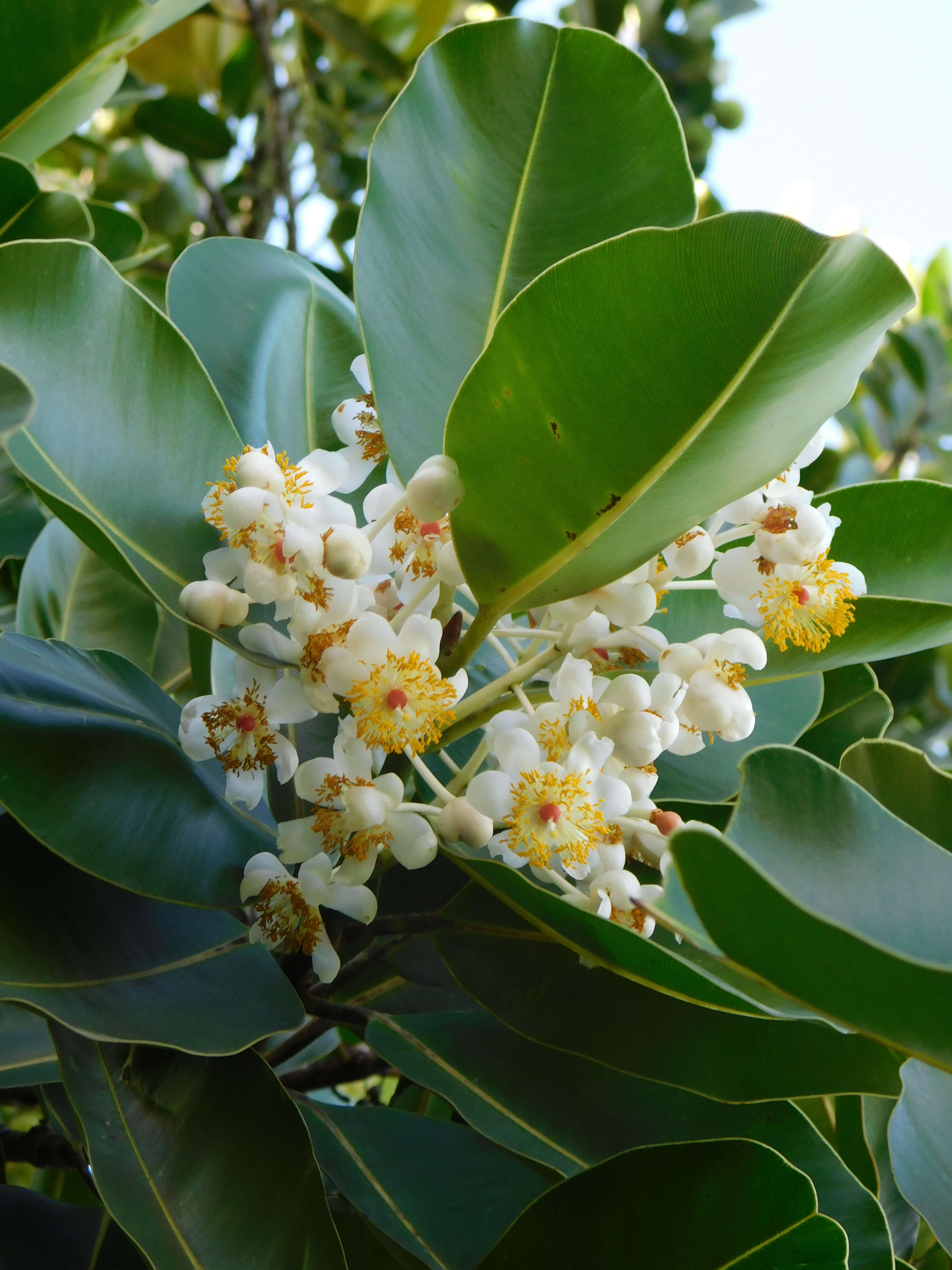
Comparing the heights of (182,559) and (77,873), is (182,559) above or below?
above

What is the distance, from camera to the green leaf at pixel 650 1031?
2.44ft

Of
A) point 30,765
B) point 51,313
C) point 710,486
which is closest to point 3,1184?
point 30,765

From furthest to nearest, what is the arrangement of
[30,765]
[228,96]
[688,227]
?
[228,96]
[30,765]
[688,227]

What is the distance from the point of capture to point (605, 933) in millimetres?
646

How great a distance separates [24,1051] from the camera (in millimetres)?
927

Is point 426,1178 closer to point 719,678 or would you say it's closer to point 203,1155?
point 203,1155

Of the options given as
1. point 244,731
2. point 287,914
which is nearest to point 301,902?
point 287,914

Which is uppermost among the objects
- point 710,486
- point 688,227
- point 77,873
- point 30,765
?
point 688,227

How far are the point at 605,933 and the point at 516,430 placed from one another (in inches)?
11.6

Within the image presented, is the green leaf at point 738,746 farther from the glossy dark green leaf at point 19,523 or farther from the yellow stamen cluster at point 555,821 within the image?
the glossy dark green leaf at point 19,523

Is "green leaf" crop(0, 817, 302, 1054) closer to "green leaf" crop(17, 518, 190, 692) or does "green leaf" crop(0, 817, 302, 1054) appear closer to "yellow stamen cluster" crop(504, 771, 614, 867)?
"yellow stamen cluster" crop(504, 771, 614, 867)

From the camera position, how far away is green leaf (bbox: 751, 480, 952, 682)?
839 mm

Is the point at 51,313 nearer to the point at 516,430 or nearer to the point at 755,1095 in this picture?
the point at 516,430

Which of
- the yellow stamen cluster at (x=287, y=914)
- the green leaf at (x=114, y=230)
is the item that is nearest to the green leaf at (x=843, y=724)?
the yellow stamen cluster at (x=287, y=914)
